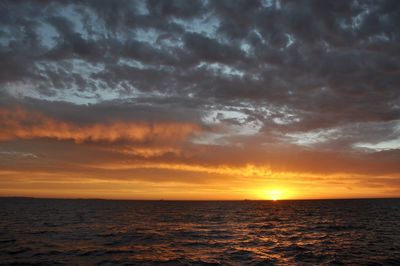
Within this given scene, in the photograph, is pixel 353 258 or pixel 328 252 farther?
pixel 328 252

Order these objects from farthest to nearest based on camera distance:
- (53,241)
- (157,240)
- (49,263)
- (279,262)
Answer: (157,240) < (53,241) < (279,262) < (49,263)

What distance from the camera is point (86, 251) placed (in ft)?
92.8

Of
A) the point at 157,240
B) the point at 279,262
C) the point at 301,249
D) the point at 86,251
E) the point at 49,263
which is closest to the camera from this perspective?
the point at 49,263

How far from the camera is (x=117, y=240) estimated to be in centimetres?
3531

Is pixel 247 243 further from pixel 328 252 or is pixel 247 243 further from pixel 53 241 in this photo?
pixel 53 241

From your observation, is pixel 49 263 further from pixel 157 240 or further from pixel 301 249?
pixel 301 249

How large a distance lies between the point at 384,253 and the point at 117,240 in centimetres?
2591

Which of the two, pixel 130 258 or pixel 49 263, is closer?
pixel 49 263

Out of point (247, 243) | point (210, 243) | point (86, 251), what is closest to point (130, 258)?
point (86, 251)

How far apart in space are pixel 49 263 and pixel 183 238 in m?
16.6

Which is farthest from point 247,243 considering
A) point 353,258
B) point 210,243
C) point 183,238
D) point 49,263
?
point 49,263

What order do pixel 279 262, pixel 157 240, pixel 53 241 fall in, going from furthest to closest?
pixel 157 240 → pixel 53 241 → pixel 279 262

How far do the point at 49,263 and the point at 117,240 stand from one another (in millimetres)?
11656

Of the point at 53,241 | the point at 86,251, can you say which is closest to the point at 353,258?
the point at 86,251
